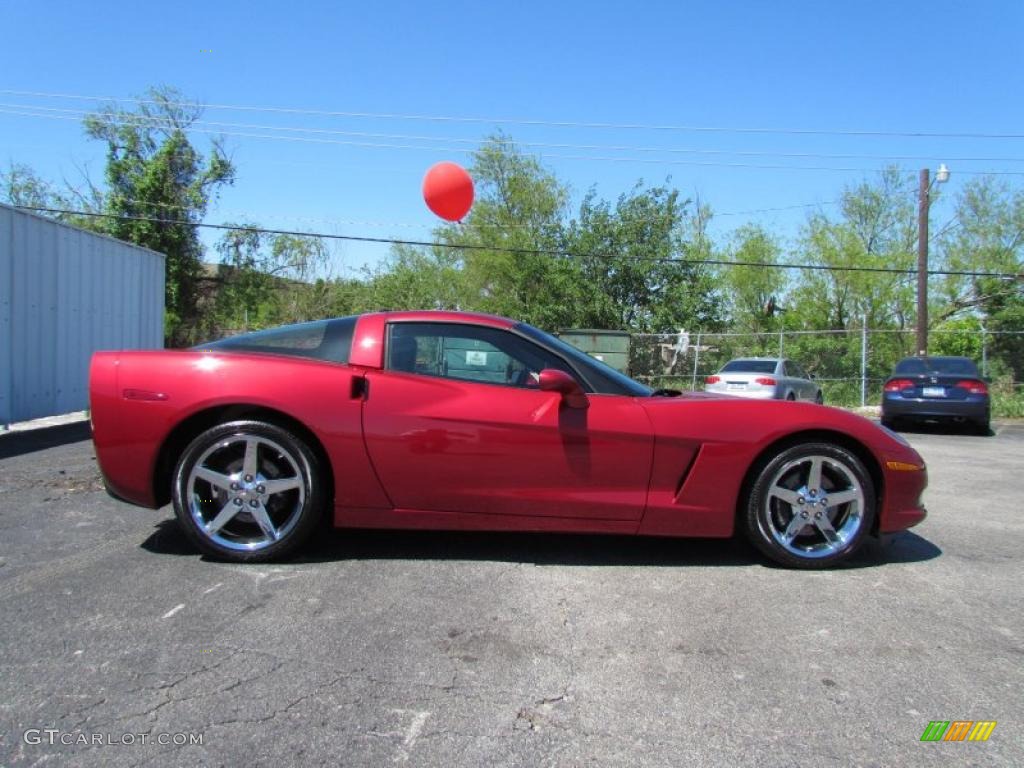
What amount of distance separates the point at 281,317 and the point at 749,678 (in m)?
34.0

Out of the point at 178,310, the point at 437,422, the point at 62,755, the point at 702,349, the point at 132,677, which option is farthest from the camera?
the point at 178,310

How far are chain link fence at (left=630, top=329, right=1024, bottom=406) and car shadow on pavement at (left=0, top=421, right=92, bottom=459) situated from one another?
50.9 feet

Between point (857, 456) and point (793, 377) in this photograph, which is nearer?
point (857, 456)

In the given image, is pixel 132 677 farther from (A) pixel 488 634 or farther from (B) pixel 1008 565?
(B) pixel 1008 565

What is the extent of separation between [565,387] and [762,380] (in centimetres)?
1145

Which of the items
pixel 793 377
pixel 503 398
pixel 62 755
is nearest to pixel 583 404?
pixel 503 398

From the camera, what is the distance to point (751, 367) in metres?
14.7

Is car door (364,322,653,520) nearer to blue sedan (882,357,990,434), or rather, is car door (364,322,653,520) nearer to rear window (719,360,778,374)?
blue sedan (882,357,990,434)

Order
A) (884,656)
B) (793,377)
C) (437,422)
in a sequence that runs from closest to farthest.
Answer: (884,656) → (437,422) → (793,377)

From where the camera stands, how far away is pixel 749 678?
2.52 meters

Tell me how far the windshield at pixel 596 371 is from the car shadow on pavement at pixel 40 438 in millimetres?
5621

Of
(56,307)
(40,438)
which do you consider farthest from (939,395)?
(56,307)

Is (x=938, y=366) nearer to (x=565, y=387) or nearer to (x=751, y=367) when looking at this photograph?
(x=751, y=367)

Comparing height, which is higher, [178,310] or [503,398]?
[178,310]
